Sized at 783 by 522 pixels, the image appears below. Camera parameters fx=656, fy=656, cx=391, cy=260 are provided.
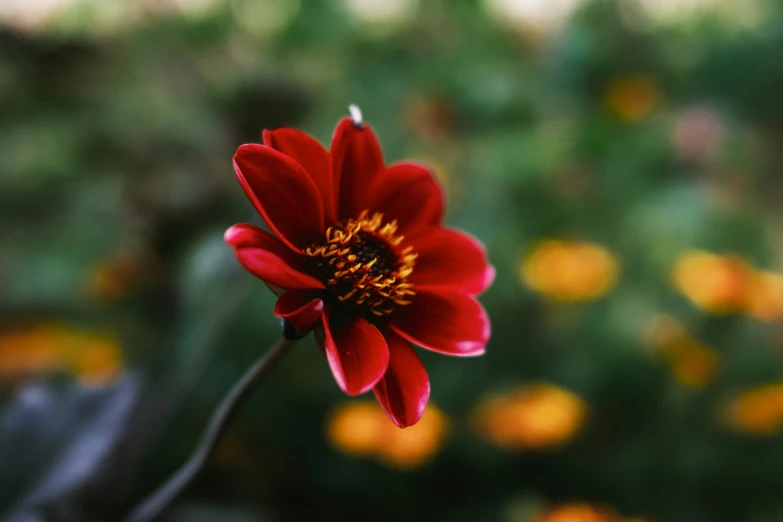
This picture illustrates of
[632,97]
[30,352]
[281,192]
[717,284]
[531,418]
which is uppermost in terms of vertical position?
[632,97]

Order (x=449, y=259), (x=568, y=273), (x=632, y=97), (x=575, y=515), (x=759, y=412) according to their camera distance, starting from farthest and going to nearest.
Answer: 1. (x=632, y=97)
2. (x=568, y=273)
3. (x=759, y=412)
4. (x=575, y=515)
5. (x=449, y=259)

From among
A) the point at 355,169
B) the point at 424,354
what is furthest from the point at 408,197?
the point at 424,354

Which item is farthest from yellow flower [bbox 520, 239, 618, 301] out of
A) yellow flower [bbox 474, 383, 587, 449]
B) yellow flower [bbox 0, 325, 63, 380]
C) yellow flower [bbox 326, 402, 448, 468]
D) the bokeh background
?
yellow flower [bbox 0, 325, 63, 380]

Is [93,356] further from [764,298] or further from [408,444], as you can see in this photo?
[764,298]

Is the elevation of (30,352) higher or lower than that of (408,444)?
lower

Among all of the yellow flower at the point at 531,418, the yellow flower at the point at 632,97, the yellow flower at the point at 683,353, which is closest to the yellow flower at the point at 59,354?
the yellow flower at the point at 531,418

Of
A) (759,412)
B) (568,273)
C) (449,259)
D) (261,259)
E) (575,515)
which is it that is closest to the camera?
(261,259)

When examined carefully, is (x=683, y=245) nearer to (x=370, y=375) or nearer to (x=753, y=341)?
(x=753, y=341)

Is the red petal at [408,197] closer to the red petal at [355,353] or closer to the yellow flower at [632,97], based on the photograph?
the red petal at [355,353]
